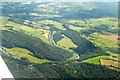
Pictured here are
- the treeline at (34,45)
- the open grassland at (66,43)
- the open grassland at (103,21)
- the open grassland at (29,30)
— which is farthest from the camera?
the open grassland at (103,21)

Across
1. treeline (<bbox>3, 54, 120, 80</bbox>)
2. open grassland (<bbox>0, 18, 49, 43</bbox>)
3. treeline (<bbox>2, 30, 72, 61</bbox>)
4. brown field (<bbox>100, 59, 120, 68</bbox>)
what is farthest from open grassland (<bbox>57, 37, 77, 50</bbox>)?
brown field (<bbox>100, 59, 120, 68</bbox>)

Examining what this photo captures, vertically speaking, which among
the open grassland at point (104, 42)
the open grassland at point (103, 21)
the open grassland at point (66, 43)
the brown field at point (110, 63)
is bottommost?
the brown field at point (110, 63)

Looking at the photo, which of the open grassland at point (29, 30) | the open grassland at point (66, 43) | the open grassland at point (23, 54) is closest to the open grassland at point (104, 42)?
the open grassland at point (66, 43)

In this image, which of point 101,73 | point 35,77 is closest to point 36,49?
point 35,77

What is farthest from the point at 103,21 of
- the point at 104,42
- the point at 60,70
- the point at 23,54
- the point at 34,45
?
the point at 23,54

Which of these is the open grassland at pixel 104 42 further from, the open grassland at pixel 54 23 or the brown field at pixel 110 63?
the open grassland at pixel 54 23

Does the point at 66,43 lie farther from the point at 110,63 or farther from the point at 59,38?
the point at 110,63

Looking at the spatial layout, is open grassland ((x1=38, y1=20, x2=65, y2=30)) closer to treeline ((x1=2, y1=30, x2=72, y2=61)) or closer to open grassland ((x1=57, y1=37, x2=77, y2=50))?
open grassland ((x1=57, y1=37, x2=77, y2=50))

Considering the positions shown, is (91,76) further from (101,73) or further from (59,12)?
(59,12)
